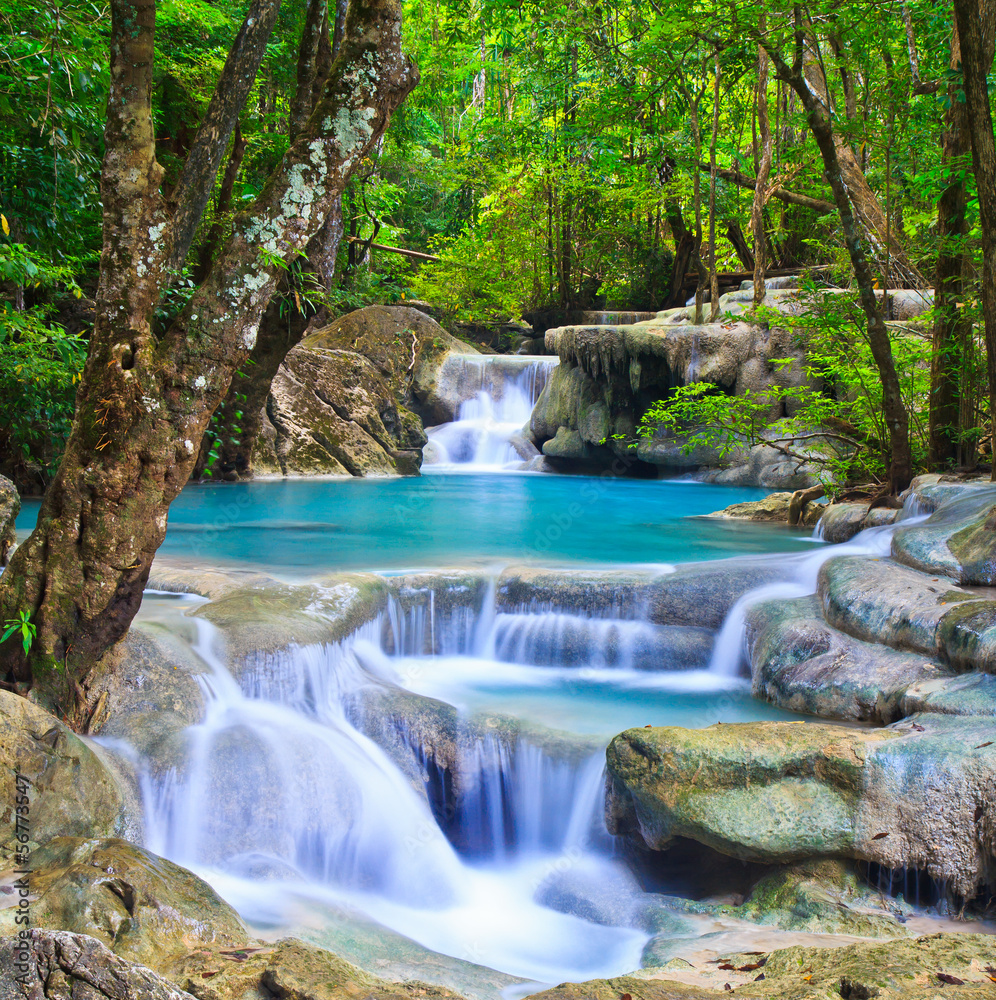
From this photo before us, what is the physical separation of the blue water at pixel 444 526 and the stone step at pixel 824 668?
2.23 meters

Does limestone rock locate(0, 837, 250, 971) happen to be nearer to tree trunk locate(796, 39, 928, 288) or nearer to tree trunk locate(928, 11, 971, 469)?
tree trunk locate(928, 11, 971, 469)

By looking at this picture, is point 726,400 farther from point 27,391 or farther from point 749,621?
point 27,391

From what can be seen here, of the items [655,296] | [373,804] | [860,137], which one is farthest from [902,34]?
[655,296]

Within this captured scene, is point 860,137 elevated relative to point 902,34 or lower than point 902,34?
lower

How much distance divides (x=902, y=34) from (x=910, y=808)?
10.4 m

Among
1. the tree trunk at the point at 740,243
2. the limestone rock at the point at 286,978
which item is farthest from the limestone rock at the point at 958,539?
the tree trunk at the point at 740,243

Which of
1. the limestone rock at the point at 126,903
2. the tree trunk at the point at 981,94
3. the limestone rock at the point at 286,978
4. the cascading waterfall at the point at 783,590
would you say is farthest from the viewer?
the cascading waterfall at the point at 783,590

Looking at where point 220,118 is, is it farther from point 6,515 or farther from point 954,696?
point 954,696

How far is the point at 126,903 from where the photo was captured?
263 cm

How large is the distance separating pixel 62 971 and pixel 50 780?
198cm

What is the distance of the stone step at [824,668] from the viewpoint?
471 cm

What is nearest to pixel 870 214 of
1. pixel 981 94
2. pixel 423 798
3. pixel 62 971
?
pixel 981 94

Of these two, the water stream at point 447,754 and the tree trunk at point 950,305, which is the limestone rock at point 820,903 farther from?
the tree trunk at point 950,305

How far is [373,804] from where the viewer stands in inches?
174
